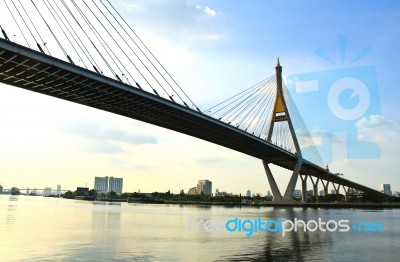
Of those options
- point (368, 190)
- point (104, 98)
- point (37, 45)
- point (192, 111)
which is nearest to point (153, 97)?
point (104, 98)

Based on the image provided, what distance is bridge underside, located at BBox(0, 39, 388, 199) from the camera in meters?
30.5

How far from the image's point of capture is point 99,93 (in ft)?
127

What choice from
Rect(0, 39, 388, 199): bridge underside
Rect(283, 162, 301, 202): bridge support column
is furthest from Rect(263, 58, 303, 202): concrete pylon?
Rect(0, 39, 388, 199): bridge underside

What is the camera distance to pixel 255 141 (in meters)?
64.2

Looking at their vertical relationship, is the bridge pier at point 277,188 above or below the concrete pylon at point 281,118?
below

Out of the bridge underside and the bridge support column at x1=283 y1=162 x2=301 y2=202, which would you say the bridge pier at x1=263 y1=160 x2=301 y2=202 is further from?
the bridge underside

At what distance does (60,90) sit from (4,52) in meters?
9.33

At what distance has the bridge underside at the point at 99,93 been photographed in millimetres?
30516

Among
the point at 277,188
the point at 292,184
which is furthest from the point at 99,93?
the point at 277,188

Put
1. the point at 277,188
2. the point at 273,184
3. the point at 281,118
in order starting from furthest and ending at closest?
the point at 277,188 < the point at 273,184 < the point at 281,118

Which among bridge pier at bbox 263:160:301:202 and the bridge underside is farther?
bridge pier at bbox 263:160:301:202

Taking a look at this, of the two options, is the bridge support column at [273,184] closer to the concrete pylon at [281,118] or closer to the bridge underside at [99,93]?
the concrete pylon at [281,118]

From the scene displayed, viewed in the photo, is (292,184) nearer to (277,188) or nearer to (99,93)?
(277,188)

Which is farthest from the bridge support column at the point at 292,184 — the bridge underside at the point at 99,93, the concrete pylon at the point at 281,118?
the bridge underside at the point at 99,93
